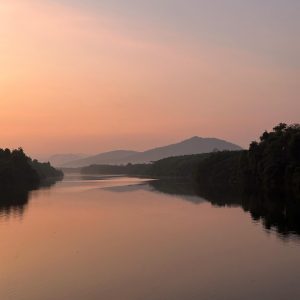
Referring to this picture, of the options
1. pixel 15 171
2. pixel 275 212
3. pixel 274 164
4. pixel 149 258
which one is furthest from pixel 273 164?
pixel 15 171

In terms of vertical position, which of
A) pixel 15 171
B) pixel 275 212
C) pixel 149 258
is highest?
pixel 15 171

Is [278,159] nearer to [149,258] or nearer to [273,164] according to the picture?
[273,164]

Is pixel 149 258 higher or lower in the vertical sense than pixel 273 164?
lower

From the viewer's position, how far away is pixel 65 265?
84.8 ft

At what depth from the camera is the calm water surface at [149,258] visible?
20.6m

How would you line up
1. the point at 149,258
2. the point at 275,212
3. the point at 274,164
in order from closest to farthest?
the point at 149,258
the point at 275,212
the point at 274,164

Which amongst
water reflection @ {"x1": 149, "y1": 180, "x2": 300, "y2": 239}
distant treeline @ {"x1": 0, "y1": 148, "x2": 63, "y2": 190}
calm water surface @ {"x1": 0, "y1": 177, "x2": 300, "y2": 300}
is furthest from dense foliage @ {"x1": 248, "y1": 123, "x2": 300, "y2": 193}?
distant treeline @ {"x1": 0, "y1": 148, "x2": 63, "y2": 190}

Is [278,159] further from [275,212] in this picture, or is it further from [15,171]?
[15,171]

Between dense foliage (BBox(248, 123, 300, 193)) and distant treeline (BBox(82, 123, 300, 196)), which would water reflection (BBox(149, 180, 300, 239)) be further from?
dense foliage (BBox(248, 123, 300, 193))

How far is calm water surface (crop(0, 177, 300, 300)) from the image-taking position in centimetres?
2058

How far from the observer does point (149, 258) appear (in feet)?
89.1

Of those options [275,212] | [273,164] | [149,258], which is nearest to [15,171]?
[273,164]

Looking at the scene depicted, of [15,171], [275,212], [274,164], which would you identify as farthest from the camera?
[15,171]

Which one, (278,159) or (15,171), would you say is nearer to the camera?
(278,159)
